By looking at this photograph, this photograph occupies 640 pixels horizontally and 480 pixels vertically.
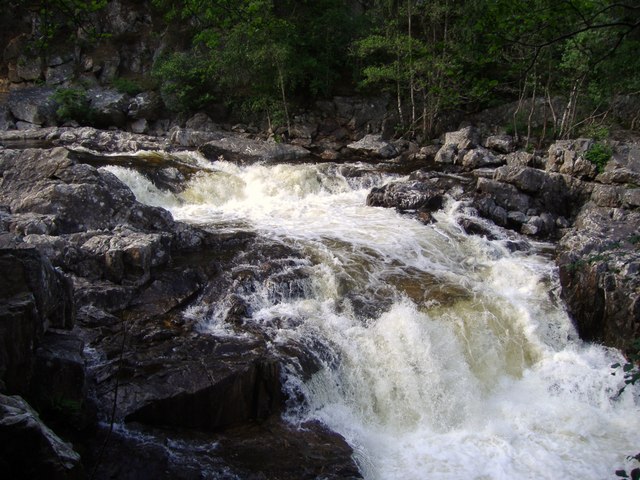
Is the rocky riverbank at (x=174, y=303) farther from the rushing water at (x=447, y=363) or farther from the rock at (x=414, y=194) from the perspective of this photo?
the rushing water at (x=447, y=363)

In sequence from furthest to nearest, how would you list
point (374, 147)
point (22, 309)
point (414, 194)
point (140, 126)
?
point (140, 126) → point (374, 147) → point (414, 194) → point (22, 309)

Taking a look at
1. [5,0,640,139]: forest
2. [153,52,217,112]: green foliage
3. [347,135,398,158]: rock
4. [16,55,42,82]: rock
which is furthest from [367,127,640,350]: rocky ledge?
[16,55,42,82]: rock

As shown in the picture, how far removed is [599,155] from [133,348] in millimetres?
12002

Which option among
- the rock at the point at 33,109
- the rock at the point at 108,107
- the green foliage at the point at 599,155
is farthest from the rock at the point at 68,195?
the rock at the point at 108,107

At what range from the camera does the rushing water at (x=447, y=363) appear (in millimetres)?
5891

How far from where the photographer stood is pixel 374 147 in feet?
58.6

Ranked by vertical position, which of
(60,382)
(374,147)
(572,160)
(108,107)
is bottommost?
(60,382)

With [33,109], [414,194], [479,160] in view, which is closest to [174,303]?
[414,194]

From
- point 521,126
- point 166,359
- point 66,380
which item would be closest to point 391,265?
point 166,359

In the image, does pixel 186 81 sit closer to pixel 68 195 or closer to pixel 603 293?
pixel 68 195

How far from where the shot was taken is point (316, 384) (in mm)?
6309

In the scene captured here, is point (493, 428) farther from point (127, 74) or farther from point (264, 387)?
point (127, 74)

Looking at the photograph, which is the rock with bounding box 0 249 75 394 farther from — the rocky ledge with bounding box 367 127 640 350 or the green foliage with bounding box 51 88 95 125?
the green foliage with bounding box 51 88 95 125

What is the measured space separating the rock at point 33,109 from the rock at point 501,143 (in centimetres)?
1644
